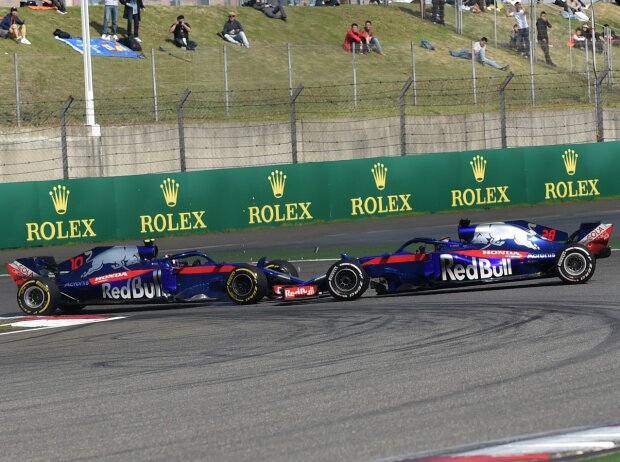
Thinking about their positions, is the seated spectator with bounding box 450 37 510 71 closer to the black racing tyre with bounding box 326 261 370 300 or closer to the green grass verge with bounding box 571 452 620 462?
the black racing tyre with bounding box 326 261 370 300

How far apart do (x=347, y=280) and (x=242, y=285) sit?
1.32 m

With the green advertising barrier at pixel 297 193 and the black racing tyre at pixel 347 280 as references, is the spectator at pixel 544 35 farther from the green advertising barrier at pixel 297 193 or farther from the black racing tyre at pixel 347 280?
the black racing tyre at pixel 347 280

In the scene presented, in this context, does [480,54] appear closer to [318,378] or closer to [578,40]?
[578,40]

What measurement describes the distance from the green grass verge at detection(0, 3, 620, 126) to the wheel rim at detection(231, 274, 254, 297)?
535 inches

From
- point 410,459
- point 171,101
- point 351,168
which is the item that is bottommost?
point 410,459

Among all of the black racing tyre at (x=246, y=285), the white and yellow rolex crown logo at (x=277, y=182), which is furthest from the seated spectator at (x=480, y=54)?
the black racing tyre at (x=246, y=285)

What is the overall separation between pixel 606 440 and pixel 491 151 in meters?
21.4

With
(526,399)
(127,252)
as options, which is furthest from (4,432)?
(127,252)

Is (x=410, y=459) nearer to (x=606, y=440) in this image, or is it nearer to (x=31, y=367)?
(x=606, y=440)

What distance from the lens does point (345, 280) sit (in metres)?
15.1

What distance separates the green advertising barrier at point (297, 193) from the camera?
24.8 meters

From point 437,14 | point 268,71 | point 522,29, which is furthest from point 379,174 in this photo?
point 437,14

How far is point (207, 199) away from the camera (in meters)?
25.9

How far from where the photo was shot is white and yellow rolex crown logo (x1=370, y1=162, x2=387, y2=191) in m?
26.8
